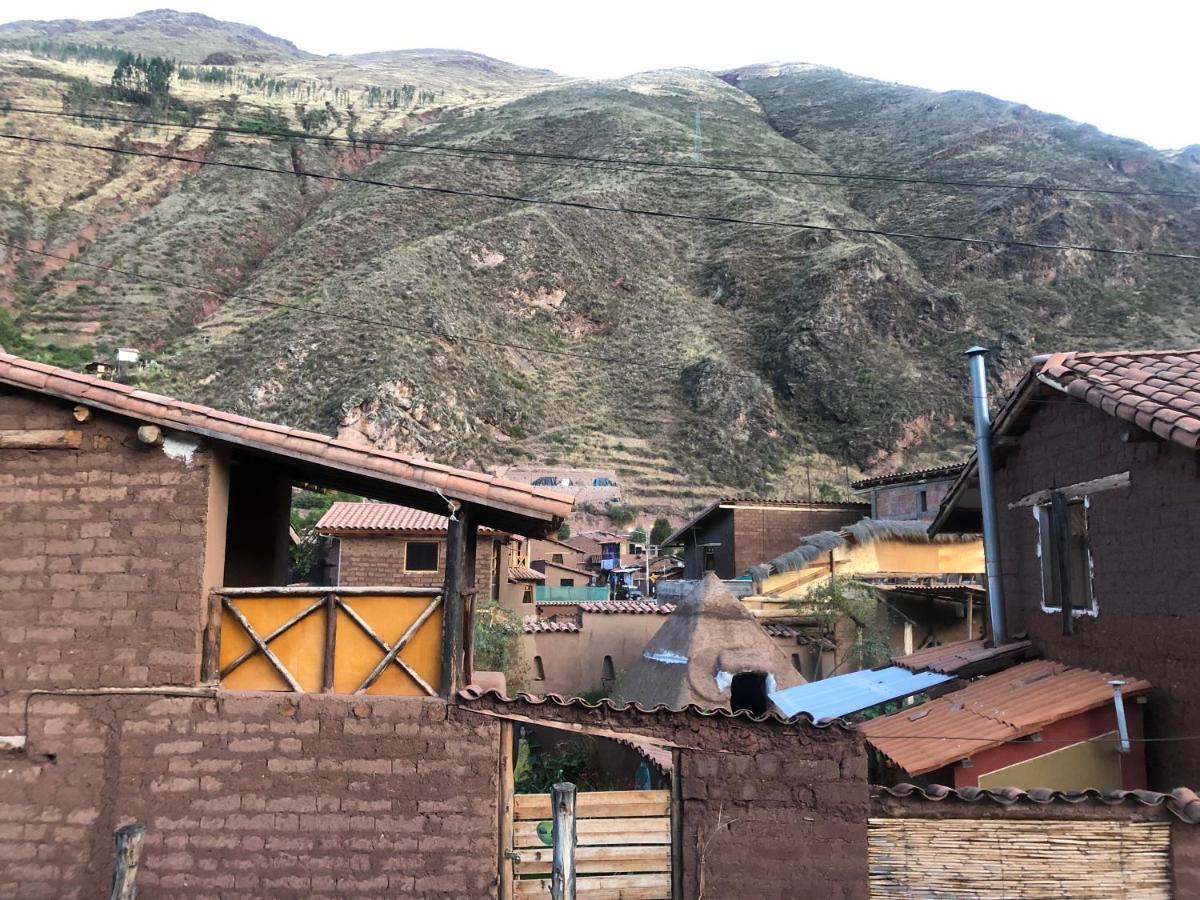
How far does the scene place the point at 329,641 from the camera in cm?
711

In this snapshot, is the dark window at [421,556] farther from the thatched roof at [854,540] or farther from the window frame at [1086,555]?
the window frame at [1086,555]

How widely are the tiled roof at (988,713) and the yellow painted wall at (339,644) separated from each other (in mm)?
4339

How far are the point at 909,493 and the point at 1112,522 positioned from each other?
2409 centimetres

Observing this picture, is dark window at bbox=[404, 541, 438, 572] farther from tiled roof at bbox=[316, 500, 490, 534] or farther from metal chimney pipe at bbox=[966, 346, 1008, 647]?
metal chimney pipe at bbox=[966, 346, 1008, 647]

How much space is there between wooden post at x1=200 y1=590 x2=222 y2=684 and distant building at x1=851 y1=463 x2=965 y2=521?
84.0ft

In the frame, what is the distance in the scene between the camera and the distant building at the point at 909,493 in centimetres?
2985

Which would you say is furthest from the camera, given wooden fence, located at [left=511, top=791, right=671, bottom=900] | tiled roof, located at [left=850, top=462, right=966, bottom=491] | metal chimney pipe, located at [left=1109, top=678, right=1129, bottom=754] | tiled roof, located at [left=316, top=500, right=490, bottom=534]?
tiled roof, located at [left=850, top=462, right=966, bottom=491]

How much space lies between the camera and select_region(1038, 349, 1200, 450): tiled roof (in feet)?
23.1

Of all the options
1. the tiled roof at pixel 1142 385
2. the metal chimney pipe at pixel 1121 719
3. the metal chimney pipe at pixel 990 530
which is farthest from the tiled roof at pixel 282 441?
the metal chimney pipe at pixel 990 530

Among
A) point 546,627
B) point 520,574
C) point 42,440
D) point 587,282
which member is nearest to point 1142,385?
point 42,440

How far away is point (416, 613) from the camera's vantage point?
7.26 metres

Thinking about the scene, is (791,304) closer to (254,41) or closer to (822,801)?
(822,801)

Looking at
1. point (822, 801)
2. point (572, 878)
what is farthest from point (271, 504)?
point (822, 801)

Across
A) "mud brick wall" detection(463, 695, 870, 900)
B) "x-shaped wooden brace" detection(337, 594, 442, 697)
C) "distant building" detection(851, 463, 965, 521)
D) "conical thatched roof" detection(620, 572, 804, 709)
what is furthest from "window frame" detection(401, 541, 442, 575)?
"mud brick wall" detection(463, 695, 870, 900)
